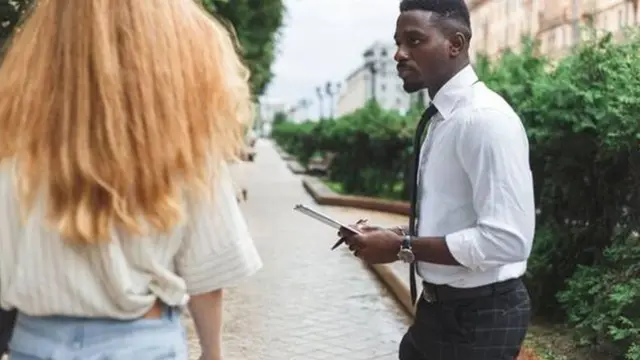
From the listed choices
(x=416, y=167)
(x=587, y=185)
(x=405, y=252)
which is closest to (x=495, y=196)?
(x=405, y=252)

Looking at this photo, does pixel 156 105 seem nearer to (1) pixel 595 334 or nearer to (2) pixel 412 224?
(2) pixel 412 224

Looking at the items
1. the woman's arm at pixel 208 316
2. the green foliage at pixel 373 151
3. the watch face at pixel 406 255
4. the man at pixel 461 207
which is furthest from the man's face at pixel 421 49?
the green foliage at pixel 373 151

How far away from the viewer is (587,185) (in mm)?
7102

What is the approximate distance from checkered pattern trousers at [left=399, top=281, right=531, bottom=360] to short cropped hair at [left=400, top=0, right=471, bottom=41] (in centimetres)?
67

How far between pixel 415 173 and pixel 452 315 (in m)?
0.38

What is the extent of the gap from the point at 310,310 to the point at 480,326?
6.13 m

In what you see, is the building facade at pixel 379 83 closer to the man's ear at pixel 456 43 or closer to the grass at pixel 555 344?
the man's ear at pixel 456 43

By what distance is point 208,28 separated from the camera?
6.66ft

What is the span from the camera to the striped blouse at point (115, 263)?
1.96 meters

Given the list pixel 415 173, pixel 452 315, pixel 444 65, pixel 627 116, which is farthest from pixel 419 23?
pixel 627 116

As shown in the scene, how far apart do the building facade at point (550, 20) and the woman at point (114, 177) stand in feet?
3.99

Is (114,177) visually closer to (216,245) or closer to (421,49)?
(216,245)

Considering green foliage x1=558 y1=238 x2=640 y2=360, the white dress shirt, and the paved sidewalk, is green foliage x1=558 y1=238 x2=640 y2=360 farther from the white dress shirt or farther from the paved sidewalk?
the white dress shirt

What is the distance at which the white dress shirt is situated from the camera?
2480 mm
